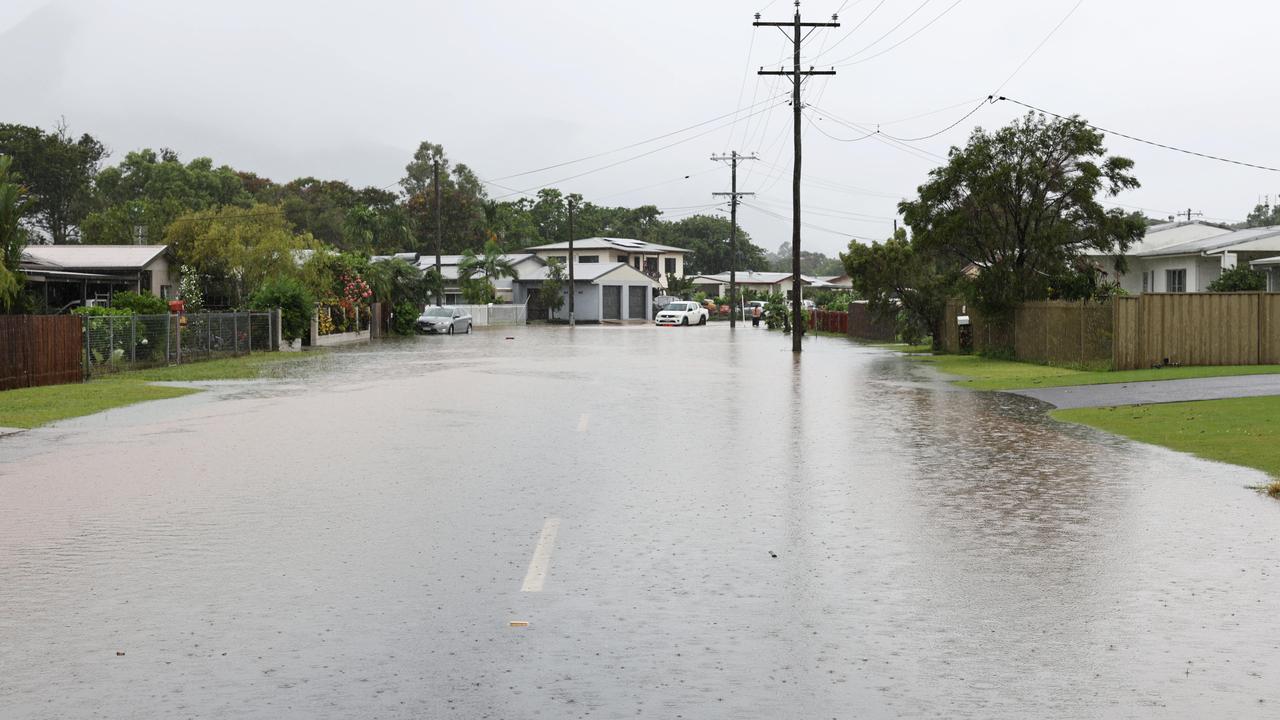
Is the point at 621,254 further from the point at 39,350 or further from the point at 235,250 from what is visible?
the point at 39,350

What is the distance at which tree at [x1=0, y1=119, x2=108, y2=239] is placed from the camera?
94.4m

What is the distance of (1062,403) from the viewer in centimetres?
2233

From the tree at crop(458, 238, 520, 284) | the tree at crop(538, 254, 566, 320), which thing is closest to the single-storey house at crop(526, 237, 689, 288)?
the tree at crop(538, 254, 566, 320)

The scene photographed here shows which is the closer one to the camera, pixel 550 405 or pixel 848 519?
pixel 848 519

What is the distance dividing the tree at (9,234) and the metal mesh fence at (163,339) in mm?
2176

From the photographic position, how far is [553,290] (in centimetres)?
9644

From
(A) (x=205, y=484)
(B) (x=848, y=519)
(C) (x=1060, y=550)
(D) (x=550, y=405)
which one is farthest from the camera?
(D) (x=550, y=405)

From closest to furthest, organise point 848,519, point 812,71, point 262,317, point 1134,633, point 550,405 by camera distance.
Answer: point 1134,633 < point 848,519 < point 550,405 < point 262,317 < point 812,71

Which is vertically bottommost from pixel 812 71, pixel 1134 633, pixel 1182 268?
pixel 1134 633

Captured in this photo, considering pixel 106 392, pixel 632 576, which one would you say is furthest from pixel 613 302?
pixel 632 576

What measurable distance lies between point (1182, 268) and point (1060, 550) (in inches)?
1644

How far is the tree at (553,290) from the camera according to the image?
316 ft

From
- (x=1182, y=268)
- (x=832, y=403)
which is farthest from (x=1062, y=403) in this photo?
(x=1182, y=268)

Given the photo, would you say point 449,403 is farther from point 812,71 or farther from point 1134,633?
point 812,71
